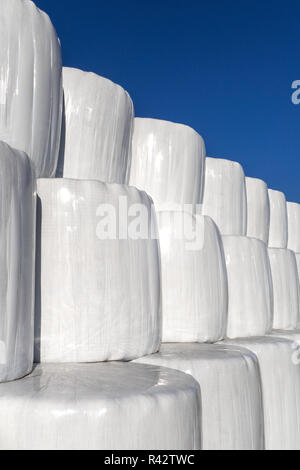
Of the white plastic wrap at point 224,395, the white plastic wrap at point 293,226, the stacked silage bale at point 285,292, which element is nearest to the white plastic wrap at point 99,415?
the white plastic wrap at point 224,395

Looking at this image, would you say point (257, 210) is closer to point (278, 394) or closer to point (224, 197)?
point (224, 197)

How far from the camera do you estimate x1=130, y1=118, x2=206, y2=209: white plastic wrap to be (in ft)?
5.85

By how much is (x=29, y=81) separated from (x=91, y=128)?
28 centimetres

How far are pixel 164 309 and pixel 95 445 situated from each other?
0.73 meters

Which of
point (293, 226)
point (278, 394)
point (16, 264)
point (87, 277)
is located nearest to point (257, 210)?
point (293, 226)

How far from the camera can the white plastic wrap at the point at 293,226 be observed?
330 centimetres

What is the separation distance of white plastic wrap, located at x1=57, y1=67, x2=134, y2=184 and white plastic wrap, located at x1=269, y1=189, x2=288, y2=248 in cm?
156

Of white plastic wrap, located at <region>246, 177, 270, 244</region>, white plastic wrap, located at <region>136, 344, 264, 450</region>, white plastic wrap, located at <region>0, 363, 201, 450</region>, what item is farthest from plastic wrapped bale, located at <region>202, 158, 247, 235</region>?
white plastic wrap, located at <region>0, 363, 201, 450</region>

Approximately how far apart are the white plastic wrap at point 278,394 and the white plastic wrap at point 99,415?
685mm

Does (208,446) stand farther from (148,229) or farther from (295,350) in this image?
(295,350)

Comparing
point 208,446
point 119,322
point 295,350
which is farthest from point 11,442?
point 295,350

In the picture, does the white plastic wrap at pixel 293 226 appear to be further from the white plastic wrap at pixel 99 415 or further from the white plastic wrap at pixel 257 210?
the white plastic wrap at pixel 99 415

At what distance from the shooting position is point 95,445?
2.84 ft

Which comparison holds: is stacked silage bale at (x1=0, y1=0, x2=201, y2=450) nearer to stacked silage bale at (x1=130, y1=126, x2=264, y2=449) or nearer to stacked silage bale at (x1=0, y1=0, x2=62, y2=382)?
stacked silage bale at (x1=0, y1=0, x2=62, y2=382)
